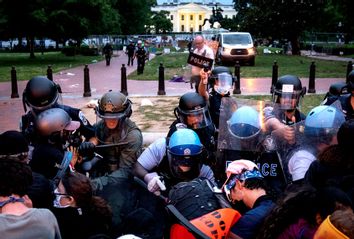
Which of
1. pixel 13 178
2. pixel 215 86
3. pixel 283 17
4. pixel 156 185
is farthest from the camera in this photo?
pixel 283 17

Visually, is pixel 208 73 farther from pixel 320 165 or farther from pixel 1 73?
pixel 1 73

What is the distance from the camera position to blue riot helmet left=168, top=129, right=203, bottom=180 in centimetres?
396

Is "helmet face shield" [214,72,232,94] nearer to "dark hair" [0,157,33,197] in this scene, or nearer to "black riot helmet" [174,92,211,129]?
"black riot helmet" [174,92,211,129]

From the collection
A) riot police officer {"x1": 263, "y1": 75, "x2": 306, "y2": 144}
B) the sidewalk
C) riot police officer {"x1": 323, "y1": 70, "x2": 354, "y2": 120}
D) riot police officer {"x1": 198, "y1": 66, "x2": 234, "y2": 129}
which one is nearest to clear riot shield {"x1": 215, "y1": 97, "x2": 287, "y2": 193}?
riot police officer {"x1": 263, "y1": 75, "x2": 306, "y2": 144}

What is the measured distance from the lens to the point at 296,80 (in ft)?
18.3

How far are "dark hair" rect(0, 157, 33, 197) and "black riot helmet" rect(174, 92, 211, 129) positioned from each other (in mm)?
2231

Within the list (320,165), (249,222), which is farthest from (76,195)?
(320,165)

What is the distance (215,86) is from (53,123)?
228 cm

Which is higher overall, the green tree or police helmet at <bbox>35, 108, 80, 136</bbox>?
the green tree

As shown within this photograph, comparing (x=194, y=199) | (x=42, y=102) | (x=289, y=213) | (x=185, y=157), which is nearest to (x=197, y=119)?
(x=185, y=157)

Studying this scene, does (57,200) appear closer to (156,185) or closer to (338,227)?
(156,185)

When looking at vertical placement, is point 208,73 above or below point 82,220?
above

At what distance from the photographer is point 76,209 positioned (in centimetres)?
349

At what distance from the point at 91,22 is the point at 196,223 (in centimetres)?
3599
